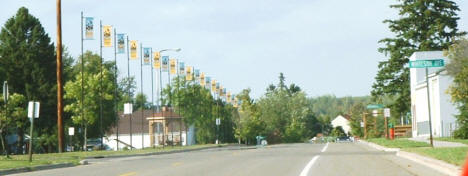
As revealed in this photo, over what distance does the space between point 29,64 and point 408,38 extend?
122ft

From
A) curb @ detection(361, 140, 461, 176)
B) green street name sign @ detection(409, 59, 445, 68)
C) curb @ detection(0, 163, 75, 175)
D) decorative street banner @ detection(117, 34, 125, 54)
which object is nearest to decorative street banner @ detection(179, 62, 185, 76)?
decorative street banner @ detection(117, 34, 125, 54)

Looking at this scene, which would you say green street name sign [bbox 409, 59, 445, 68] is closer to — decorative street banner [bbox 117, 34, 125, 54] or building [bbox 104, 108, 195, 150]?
decorative street banner [bbox 117, 34, 125, 54]

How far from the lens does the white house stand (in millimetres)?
55750

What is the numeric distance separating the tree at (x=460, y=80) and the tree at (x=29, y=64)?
40318 millimetres

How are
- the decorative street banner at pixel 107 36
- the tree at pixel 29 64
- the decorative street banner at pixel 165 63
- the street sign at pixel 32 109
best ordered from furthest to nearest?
the tree at pixel 29 64
the decorative street banner at pixel 165 63
the decorative street banner at pixel 107 36
the street sign at pixel 32 109

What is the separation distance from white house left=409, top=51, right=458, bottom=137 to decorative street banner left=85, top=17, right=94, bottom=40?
24.5 metres

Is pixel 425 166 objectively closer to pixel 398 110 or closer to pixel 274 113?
pixel 398 110

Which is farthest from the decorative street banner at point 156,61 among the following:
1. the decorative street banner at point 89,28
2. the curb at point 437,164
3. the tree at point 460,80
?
the curb at point 437,164

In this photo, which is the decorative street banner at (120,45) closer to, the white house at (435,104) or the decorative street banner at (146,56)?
the decorative street banner at (146,56)

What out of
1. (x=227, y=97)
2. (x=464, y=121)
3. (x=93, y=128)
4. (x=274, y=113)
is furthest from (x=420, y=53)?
(x=274, y=113)

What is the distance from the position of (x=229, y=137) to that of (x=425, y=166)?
9476cm

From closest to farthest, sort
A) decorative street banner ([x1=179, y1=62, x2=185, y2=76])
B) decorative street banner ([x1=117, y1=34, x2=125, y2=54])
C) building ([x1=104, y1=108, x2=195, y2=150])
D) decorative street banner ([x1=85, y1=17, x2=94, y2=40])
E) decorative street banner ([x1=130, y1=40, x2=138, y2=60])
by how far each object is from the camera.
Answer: decorative street banner ([x1=85, y1=17, x2=94, y2=40]) < decorative street banner ([x1=117, y1=34, x2=125, y2=54]) < decorative street banner ([x1=130, y1=40, x2=138, y2=60]) < decorative street banner ([x1=179, y1=62, x2=185, y2=76]) < building ([x1=104, y1=108, x2=195, y2=150])

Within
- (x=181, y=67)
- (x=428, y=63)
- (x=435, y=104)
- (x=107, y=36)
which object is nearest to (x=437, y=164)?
(x=428, y=63)

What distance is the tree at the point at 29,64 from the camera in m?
72.7
